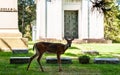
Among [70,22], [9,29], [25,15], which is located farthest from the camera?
[25,15]

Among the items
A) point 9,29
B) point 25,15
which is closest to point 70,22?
point 9,29

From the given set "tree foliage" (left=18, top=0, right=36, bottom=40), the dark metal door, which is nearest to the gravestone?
the dark metal door

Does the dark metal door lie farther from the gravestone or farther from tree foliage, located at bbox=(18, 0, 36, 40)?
tree foliage, located at bbox=(18, 0, 36, 40)

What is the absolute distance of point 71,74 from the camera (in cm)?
1138

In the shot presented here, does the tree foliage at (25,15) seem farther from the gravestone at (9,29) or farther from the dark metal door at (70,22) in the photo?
the gravestone at (9,29)

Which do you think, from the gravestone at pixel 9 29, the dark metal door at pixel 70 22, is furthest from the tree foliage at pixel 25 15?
the gravestone at pixel 9 29

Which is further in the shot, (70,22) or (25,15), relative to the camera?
(25,15)

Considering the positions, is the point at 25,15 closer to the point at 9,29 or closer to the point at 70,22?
the point at 70,22

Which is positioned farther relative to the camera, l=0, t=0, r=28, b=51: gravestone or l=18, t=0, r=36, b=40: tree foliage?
l=18, t=0, r=36, b=40: tree foliage

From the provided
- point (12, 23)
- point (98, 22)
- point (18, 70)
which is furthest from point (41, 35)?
point (18, 70)

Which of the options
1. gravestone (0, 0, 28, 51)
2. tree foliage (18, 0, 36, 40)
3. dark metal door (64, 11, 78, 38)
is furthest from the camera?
tree foliage (18, 0, 36, 40)

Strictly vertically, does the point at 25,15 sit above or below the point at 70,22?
above

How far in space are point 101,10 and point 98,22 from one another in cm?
2715

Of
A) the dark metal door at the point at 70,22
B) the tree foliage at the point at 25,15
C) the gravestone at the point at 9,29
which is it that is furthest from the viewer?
the tree foliage at the point at 25,15
